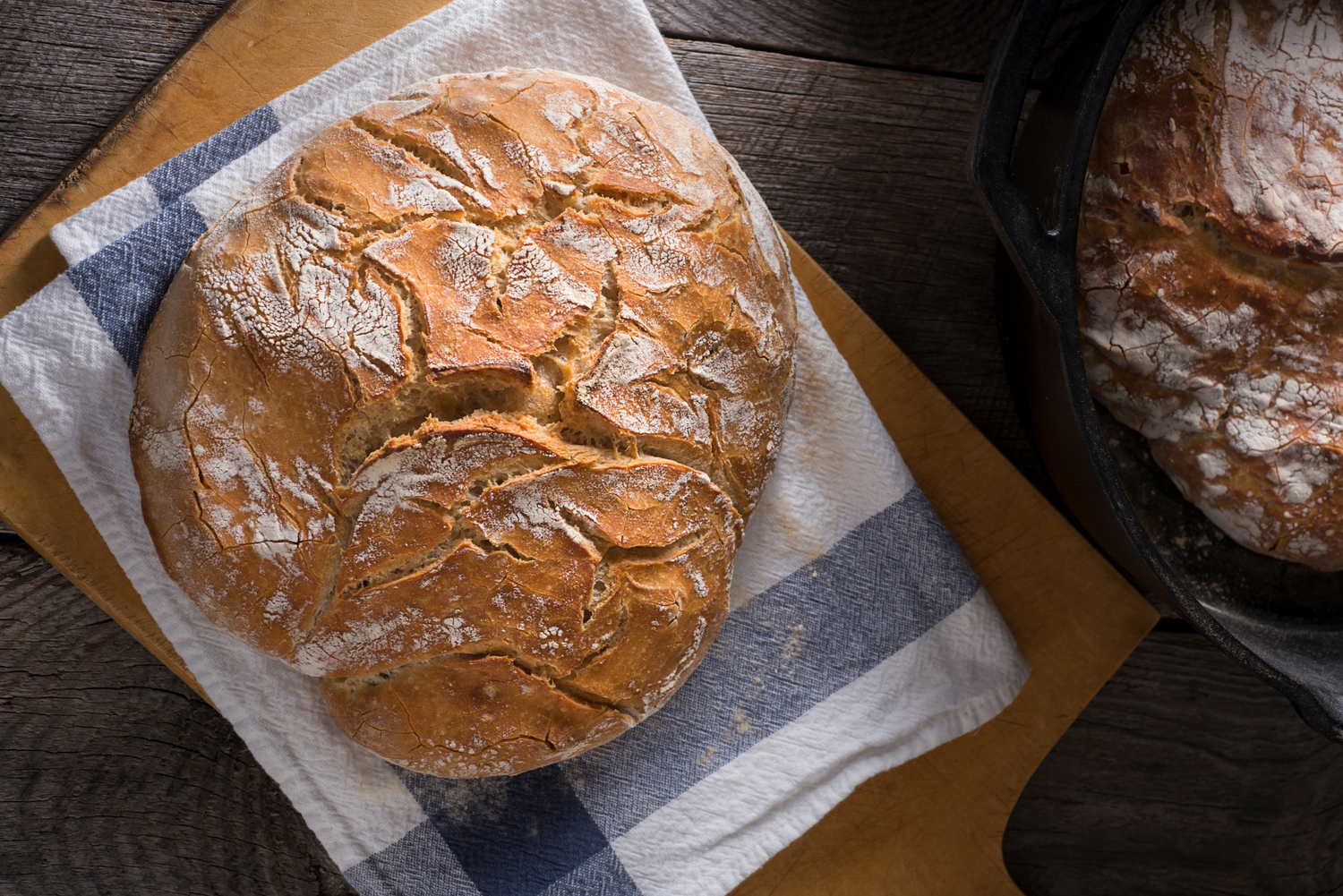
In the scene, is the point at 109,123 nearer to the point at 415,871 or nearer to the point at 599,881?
the point at 415,871

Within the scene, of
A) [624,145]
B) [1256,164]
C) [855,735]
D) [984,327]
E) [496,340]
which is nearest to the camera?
[496,340]

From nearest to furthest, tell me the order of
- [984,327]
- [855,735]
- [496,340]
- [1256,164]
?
1. [496,340]
2. [1256,164]
3. [855,735]
4. [984,327]

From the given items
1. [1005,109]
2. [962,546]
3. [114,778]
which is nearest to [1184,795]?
[962,546]

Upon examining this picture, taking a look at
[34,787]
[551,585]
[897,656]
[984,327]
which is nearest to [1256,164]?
[984,327]

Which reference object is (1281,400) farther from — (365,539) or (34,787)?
(34,787)

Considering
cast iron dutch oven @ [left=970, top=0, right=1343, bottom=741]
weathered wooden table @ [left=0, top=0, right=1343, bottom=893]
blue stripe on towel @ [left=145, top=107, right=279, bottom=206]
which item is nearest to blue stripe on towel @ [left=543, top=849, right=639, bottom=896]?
weathered wooden table @ [left=0, top=0, right=1343, bottom=893]

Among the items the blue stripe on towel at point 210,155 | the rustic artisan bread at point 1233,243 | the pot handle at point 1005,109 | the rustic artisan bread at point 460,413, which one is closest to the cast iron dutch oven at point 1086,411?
the pot handle at point 1005,109

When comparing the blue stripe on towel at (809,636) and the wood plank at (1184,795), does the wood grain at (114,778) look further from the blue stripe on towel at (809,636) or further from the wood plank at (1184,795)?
the wood plank at (1184,795)

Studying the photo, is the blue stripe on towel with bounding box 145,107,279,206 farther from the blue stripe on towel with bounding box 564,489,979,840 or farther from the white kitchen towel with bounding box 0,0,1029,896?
the blue stripe on towel with bounding box 564,489,979,840
